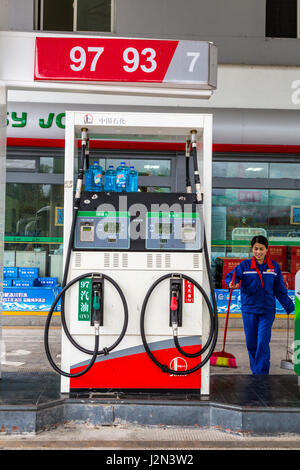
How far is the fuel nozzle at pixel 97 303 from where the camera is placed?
4.52 m

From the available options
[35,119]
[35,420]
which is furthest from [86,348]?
[35,119]

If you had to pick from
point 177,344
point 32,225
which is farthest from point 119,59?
point 32,225

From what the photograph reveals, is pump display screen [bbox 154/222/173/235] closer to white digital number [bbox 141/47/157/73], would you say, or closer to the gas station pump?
the gas station pump

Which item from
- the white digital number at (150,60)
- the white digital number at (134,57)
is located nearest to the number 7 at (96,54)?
the white digital number at (134,57)

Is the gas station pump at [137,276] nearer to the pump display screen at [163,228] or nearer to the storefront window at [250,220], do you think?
the pump display screen at [163,228]

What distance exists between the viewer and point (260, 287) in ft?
18.8

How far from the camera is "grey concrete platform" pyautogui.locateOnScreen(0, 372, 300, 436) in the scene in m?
4.21

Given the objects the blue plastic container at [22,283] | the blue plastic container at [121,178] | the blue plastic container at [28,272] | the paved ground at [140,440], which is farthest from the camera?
the blue plastic container at [28,272]

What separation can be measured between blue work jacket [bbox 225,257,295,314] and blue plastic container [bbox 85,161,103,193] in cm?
179

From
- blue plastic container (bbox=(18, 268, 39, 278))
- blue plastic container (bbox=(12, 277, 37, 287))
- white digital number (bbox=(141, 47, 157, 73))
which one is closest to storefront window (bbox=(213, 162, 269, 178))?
blue plastic container (bbox=(18, 268, 39, 278))

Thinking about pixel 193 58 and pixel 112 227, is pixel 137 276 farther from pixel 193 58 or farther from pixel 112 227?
pixel 193 58

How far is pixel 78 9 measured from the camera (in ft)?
32.0

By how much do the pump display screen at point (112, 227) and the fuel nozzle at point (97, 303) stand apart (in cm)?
44
